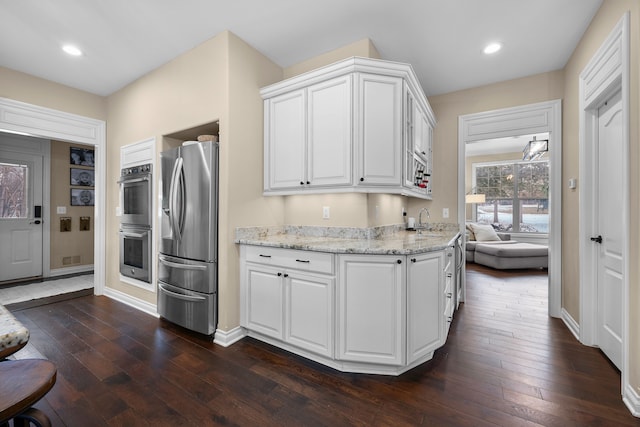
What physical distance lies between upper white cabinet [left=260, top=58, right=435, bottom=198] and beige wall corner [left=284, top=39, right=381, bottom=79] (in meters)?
0.37

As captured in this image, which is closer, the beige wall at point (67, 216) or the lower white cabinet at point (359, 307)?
the lower white cabinet at point (359, 307)

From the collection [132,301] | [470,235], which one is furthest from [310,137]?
[470,235]

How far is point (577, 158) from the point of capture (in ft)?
8.86

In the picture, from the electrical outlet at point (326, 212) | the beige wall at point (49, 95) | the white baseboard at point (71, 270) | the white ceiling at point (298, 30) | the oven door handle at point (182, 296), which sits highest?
the white ceiling at point (298, 30)

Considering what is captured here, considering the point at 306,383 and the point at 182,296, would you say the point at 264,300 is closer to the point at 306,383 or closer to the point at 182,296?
the point at 306,383

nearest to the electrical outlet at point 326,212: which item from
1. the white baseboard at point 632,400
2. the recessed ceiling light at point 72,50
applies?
the white baseboard at point 632,400

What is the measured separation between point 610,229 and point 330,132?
7.42 ft

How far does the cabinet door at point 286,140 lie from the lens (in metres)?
2.62

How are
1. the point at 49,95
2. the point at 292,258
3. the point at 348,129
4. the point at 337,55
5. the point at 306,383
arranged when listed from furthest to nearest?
the point at 49,95, the point at 337,55, the point at 348,129, the point at 292,258, the point at 306,383

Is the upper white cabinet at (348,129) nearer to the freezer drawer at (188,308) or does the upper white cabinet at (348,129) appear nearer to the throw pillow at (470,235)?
the freezer drawer at (188,308)

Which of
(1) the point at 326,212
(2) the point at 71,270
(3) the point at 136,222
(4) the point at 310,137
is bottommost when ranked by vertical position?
(2) the point at 71,270

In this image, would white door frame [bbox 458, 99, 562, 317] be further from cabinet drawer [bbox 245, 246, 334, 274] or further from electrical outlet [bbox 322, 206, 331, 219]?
cabinet drawer [bbox 245, 246, 334, 274]

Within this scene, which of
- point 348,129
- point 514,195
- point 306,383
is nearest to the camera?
point 306,383

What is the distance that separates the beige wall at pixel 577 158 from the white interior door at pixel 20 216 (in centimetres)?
688
